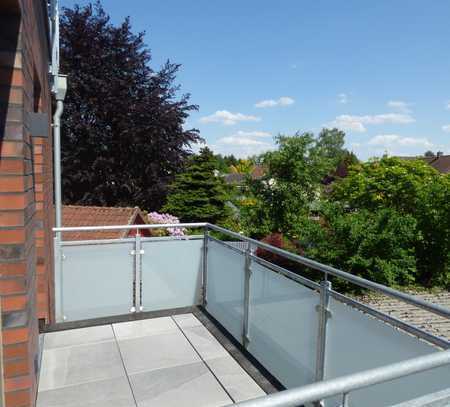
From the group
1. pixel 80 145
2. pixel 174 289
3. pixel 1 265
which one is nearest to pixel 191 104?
pixel 80 145

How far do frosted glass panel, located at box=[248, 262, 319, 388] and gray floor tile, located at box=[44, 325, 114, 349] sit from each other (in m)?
1.54

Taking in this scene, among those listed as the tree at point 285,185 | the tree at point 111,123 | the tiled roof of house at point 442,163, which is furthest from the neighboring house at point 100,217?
the tiled roof of house at point 442,163

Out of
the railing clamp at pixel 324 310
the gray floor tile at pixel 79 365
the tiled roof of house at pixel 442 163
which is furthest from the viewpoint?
the tiled roof of house at pixel 442 163

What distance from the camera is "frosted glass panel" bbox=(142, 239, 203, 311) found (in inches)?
186

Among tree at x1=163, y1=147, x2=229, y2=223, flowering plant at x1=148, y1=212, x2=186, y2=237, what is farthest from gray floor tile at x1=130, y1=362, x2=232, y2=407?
tree at x1=163, y1=147, x2=229, y2=223

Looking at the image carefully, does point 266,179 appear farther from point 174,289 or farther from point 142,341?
point 142,341

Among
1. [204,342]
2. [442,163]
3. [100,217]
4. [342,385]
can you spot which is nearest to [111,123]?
[100,217]

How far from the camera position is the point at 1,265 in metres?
2.02

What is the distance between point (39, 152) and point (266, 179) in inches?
419

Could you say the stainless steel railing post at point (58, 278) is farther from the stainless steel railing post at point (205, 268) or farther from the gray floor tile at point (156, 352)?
the stainless steel railing post at point (205, 268)

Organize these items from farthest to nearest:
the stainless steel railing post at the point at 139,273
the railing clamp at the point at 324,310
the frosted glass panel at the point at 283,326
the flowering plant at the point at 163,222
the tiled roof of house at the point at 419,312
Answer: the flowering plant at the point at 163,222
the tiled roof of house at the point at 419,312
the stainless steel railing post at the point at 139,273
the frosted glass panel at the point at 283,326
the railing clamp at the point at 324,310

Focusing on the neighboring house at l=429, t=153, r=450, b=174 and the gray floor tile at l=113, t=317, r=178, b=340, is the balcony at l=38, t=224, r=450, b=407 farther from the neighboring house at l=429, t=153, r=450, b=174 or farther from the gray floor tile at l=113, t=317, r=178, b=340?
the neighboring house at l=429, t=153, r=450, b=174

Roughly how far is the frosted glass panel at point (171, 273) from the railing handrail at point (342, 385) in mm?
3903

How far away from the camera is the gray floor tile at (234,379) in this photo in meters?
3.07
